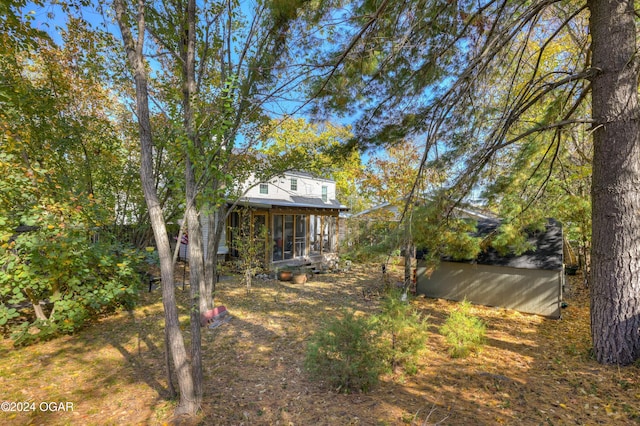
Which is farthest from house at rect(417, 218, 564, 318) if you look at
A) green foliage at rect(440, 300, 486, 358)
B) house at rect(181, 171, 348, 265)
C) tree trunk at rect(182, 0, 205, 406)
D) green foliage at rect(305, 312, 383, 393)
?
house at rect(181, 171, 348, 265)

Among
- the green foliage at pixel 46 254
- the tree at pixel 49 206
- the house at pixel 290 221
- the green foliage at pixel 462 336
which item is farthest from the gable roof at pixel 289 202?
the green foliage at pixel 462 336

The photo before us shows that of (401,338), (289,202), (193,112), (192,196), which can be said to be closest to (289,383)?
(401,338)

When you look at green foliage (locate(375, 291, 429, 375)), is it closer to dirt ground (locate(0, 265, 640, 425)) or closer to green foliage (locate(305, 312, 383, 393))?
dirt ground (locate(0, 265, 640, 425))

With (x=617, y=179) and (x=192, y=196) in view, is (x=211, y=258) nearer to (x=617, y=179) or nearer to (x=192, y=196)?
(x=192, y=196)

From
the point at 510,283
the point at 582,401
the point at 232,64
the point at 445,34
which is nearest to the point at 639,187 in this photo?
the point at 582,401

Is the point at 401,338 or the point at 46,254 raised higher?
the point at 46,254

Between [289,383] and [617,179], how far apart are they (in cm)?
528

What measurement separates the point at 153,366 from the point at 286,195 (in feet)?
38.6

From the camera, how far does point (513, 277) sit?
8.29 meters

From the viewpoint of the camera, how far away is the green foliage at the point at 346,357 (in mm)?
3773

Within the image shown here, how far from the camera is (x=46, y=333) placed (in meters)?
5.14

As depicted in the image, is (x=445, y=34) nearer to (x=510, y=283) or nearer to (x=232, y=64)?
(x=232, y=64)

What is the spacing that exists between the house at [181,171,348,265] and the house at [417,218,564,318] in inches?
260

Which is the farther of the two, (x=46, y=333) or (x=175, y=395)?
(x=46, y=333)
